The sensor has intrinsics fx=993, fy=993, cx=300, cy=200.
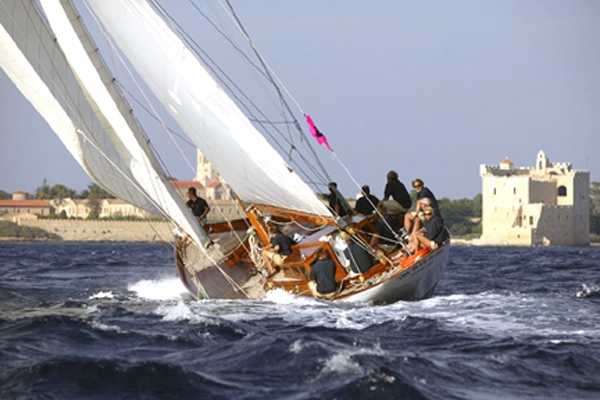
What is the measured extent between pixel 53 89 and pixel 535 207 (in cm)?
7990

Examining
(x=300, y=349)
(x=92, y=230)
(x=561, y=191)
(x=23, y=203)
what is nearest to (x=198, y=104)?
(x=300, y=349)

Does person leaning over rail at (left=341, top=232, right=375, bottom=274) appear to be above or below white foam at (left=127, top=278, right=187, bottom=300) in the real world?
above

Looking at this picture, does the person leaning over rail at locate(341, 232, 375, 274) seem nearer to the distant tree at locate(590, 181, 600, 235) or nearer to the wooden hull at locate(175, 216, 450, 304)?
the wooden hull at locate(175, 216, 450, 304)

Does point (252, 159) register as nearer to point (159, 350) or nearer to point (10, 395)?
point (159, 350)

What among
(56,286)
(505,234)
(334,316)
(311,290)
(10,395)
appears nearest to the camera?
(10,395)

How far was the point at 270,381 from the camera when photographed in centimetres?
720

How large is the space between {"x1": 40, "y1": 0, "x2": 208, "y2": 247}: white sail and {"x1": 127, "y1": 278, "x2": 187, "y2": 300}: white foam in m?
2.59

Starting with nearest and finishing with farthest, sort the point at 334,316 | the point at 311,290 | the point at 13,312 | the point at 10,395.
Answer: the point at 10,395, the point at 334,316, the point at 13,312, the point at 311,290

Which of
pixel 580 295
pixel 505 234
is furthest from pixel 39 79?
pixel 505 234

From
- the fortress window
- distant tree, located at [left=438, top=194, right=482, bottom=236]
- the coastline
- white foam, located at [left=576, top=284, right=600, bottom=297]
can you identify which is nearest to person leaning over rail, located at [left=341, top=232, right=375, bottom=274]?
white foam, located at [left=576, top=284, right=600, bottom=297]

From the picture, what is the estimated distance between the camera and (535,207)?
8831 cm

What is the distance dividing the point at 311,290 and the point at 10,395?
6280 millimetres

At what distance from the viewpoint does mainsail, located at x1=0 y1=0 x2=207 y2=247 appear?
38.5 ft

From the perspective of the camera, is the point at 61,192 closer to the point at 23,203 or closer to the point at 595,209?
the point at 23,203
